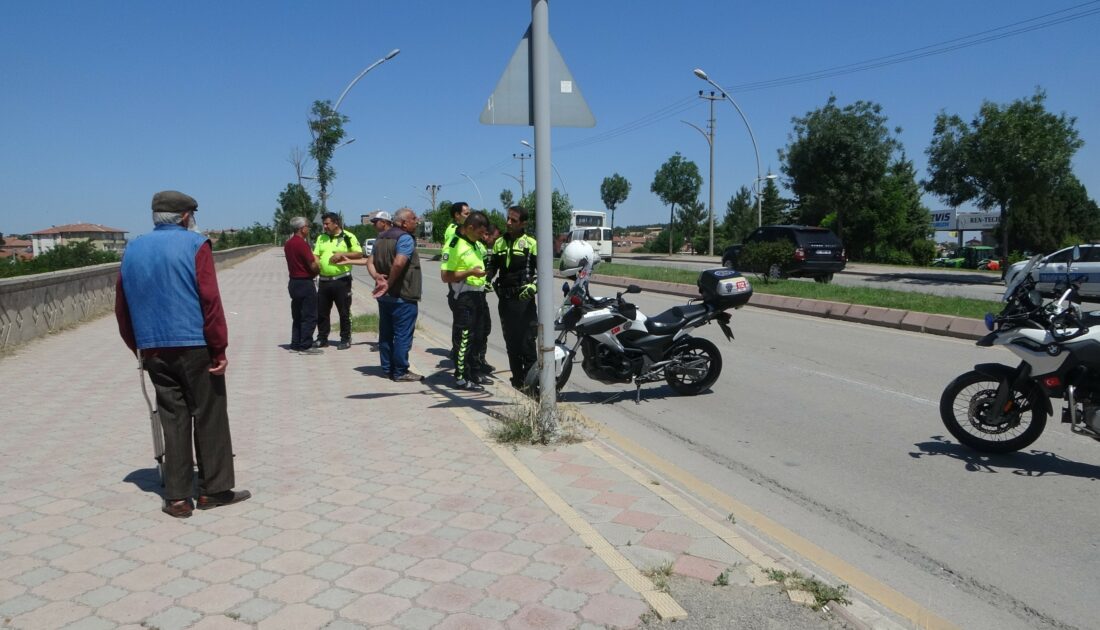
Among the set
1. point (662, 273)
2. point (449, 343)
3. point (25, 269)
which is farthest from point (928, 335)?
point (25, 269)

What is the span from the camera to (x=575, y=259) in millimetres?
7109

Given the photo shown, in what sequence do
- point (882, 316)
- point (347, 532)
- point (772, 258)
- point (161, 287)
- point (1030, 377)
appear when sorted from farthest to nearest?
point (772, 258), point (882, 316), point (1030, 377), point (161, 287), point (347, 532)

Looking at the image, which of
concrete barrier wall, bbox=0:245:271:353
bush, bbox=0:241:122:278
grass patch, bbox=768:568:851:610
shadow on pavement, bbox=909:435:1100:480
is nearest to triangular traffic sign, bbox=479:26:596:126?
grass patch, bbox=768:568:851:610

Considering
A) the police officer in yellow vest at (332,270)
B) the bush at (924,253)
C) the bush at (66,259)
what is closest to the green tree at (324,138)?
the bush at (66,259)

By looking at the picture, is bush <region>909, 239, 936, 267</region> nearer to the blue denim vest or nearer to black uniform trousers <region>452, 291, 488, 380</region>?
black uniform trousers <region>452, 291, 488, 380</region>

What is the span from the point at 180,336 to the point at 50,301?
10166 millimetres

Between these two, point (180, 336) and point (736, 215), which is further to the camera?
point (736, 215)

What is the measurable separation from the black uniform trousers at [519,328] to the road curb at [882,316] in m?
6.45

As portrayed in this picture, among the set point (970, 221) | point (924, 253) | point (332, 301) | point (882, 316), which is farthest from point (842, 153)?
point (970, 221)

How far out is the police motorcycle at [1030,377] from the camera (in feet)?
16.6

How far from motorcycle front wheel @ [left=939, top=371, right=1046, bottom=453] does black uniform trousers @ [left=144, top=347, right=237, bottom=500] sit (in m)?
4.78

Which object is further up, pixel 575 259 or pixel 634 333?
pixel 575 259

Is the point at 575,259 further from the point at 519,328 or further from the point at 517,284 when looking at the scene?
the point at 519,328

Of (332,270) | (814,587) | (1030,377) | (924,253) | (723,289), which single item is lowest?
(924,253)
